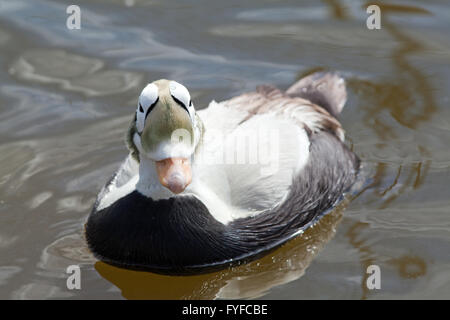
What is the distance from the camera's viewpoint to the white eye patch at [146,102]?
4.70 m

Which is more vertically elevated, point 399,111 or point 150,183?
point 399,111

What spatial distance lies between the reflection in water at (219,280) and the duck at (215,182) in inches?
2.3

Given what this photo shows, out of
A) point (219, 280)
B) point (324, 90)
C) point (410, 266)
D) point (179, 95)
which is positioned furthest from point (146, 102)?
point (324, 90)

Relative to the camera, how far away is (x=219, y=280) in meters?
5.18

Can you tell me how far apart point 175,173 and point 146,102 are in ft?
1.35

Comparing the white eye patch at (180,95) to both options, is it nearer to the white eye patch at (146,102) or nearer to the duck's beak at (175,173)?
the white eye patch at (146,102)

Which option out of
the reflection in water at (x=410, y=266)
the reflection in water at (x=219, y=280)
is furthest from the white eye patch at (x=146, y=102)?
the reflection in water at (x=410, y=266)

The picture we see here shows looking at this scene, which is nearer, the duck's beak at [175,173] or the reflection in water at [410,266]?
the duck's beak at [175,173]

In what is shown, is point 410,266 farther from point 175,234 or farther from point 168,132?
point 168,132

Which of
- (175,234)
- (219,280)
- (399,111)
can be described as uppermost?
Answer: (399,111)

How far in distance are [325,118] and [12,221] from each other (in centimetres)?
225

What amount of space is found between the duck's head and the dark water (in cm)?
75
